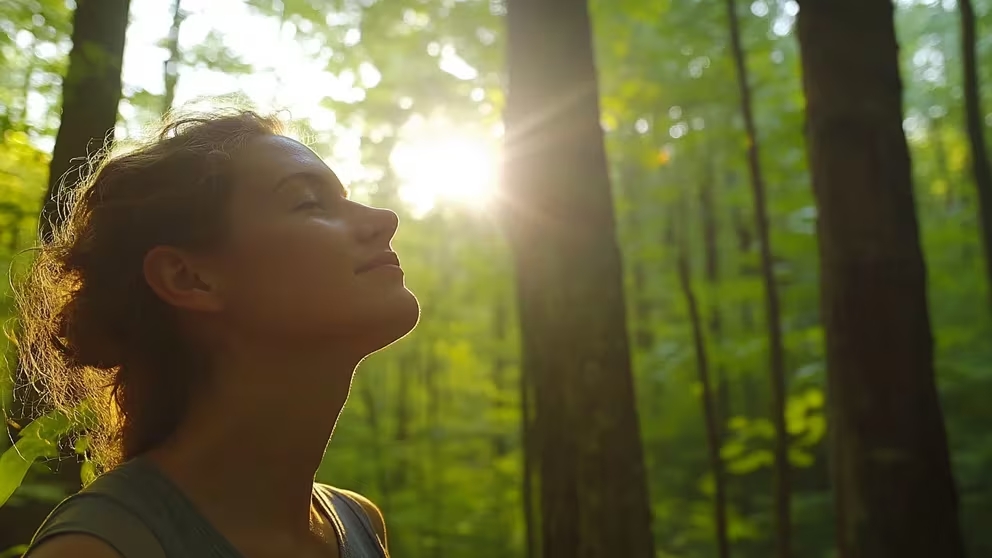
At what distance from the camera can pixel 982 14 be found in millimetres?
8258

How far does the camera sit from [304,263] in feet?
4.25

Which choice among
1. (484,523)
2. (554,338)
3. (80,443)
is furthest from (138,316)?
(484,523)

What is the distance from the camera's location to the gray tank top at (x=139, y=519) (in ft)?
3.37

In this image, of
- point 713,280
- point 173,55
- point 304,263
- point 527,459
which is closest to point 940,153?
point 713,280

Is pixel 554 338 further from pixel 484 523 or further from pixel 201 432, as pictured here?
pixel 484 523

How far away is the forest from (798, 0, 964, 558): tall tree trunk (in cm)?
1

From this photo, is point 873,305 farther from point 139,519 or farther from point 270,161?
point 139,519

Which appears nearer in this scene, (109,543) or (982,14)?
(109,543)

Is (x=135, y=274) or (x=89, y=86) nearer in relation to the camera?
(x=135, y=274)

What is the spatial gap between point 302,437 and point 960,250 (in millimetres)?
15995

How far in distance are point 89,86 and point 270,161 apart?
106 centimetres

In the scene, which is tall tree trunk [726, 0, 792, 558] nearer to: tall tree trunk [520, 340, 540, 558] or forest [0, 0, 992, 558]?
forest [0, 0, 992, 558]

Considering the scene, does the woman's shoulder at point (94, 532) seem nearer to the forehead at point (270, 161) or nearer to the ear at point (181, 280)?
the ear at point (181, 280)

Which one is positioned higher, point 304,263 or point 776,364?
point 304,263
